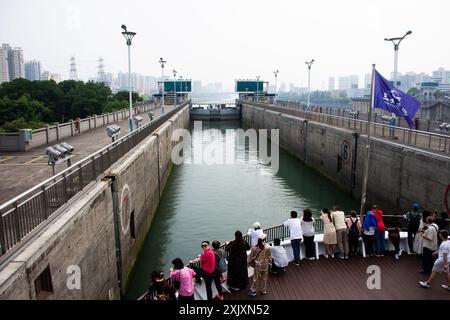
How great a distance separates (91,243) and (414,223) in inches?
357

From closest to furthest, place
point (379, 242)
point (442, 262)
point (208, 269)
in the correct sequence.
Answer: point (208, 269)
point (442, 262)
point (379, 242)

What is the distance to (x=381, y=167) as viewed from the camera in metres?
22.2

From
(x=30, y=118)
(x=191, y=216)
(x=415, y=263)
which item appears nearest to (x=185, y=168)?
(x=191, y=216)

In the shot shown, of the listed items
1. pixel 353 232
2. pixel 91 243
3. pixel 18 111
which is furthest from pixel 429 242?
pixel 18 111

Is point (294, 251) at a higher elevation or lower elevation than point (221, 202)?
higher

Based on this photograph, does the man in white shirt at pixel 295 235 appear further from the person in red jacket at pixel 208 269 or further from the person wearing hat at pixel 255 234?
the person in red jacket at pixel 208 269

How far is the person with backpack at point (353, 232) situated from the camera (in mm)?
11453

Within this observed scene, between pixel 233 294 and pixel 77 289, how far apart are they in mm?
3662

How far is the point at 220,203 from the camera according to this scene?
24.9 m

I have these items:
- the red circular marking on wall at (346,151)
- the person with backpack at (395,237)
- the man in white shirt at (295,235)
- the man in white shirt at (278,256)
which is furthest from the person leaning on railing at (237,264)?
the red circular marking on wall at (346,151)

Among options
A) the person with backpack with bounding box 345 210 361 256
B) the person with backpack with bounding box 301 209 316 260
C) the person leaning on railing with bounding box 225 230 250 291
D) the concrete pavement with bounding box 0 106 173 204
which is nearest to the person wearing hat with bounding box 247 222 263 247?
the person leaning on railing with bounding box 225 230 250 291

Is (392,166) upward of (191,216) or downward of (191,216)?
upward

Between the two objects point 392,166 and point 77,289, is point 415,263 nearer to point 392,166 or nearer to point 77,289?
point 77,289

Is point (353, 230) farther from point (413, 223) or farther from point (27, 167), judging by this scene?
point (27, 167)
